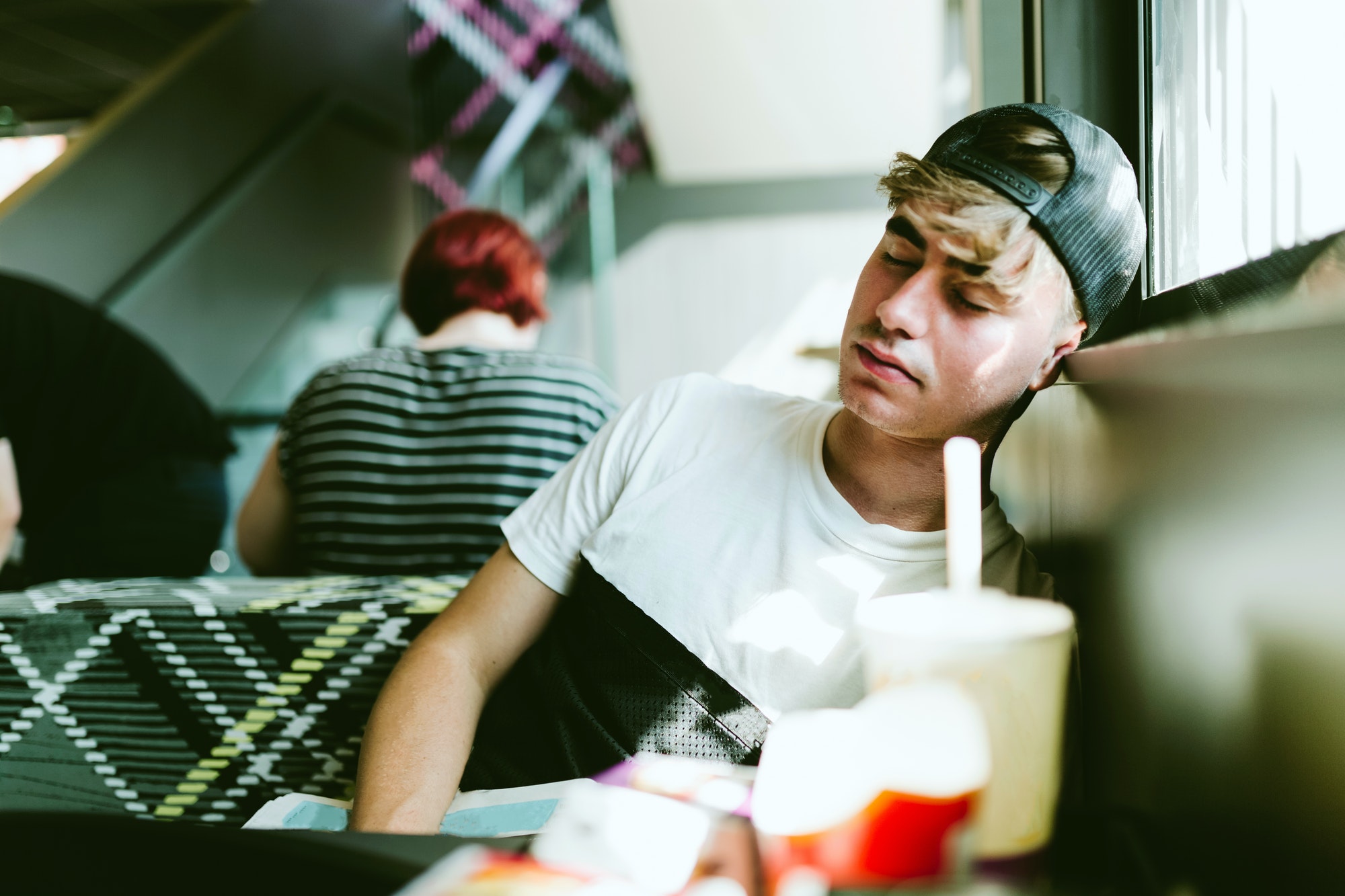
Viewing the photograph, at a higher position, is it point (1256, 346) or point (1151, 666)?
point (1256, 346)

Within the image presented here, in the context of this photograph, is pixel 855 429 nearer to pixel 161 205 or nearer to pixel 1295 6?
pixel 1295 6

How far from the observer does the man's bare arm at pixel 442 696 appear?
1.01m

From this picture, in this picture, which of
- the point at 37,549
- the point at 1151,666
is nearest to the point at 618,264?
the point at 37,549

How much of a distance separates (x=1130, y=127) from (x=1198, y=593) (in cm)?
80

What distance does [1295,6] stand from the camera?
Answer: 74cm

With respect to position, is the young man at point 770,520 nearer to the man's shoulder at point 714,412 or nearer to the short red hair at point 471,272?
the man's shoulder at point 714,412

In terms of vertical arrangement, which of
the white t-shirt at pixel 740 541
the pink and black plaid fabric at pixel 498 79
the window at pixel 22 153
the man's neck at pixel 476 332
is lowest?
the white t-shirt at pixel 740 541

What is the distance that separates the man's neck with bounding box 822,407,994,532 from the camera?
3.62ft

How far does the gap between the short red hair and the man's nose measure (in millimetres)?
1244

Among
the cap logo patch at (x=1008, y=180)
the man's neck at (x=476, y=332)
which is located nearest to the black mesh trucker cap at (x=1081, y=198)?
the cap logo patch at (x=1008, y=180)

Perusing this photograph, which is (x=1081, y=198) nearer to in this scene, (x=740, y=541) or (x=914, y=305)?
(x=914, y=305)

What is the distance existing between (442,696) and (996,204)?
0.79 m

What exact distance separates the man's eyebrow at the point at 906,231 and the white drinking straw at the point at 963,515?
0.58m

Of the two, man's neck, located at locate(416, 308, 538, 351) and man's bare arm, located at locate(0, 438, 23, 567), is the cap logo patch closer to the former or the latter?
man's neck, located at locate(416, 308, 538, 351)
